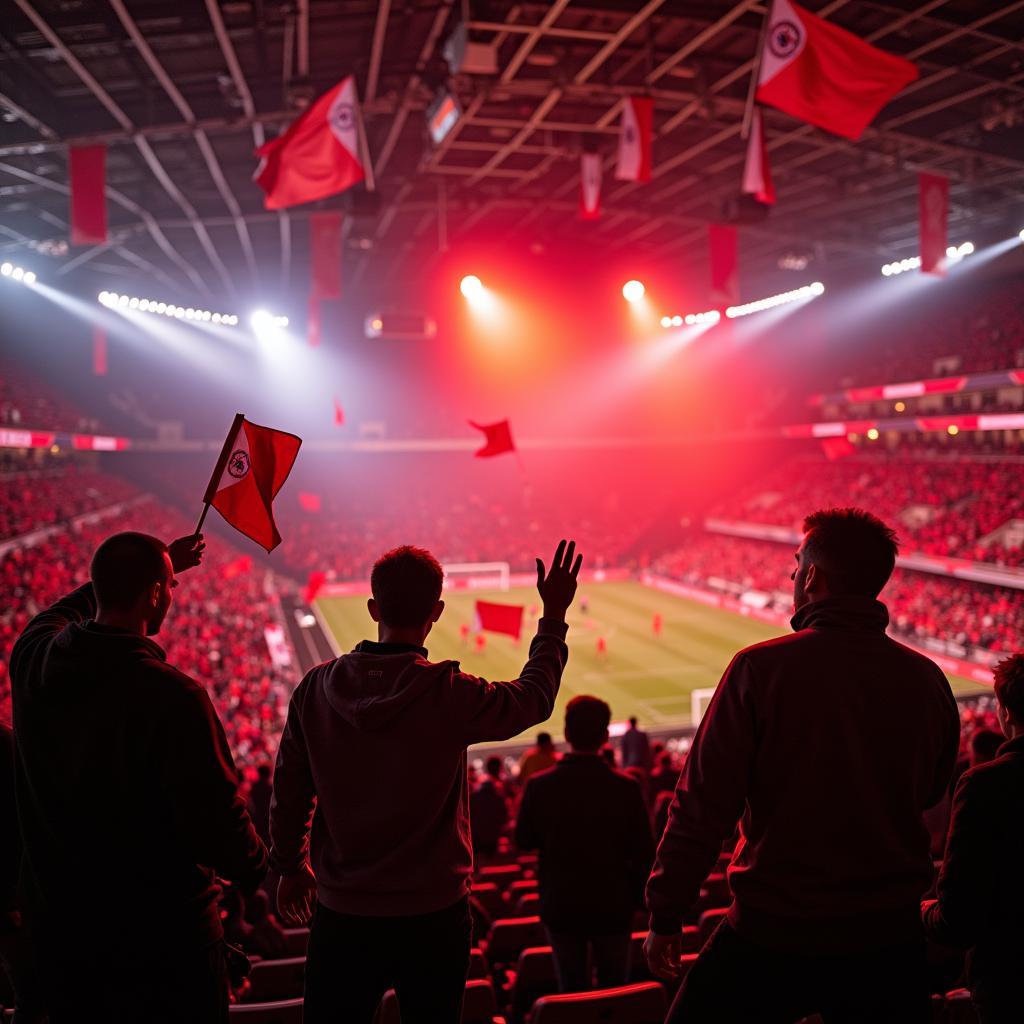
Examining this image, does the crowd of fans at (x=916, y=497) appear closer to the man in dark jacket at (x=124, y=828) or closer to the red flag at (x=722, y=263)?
the red flag at (x=722, y=263)

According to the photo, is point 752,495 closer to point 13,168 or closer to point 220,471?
point 13,168

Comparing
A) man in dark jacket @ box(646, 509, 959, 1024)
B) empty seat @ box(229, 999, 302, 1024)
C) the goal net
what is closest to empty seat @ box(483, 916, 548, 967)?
empty seat @ box(229, 999, 302, 1024)

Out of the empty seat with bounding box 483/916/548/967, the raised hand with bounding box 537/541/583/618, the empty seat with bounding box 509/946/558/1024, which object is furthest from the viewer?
the empty seat with bounding box 483/916/548/967

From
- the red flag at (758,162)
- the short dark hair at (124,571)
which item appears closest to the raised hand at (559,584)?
the short dark hair at (124,571)

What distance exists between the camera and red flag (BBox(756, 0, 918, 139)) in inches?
375

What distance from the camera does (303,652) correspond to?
29.0 meters

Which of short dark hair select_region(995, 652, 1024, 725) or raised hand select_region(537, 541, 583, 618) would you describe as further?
raised hand select_region(537, 541, 583, 618)

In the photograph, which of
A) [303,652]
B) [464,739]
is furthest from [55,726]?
[303,652]

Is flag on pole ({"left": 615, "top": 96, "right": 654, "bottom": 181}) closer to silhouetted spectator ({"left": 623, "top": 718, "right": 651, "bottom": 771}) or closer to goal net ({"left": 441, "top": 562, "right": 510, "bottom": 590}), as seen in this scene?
silhouetted spectator ({"left": 623, "top": 718, "right": 651, "bottom": 771})

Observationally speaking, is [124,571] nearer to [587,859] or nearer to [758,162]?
[587,859]

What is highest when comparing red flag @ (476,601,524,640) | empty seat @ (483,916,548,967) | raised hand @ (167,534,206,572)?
raised hand @ (167,534,206,572)

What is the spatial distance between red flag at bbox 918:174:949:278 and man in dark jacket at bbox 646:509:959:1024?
18.4 m

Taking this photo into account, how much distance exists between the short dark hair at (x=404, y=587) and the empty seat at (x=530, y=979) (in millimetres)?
2645

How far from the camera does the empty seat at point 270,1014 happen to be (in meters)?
3.06
